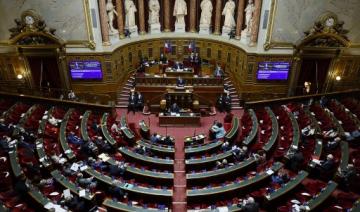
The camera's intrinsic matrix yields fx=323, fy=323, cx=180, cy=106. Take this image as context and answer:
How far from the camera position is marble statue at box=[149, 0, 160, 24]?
23.0 m

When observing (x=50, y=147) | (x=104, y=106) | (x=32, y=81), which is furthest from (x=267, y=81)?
(x=32, y=81)

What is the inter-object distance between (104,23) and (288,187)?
14.3 metres

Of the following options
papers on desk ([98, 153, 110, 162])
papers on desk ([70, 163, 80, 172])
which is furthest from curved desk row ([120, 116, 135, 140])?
papers on desk ([70, 163, 80, 172])

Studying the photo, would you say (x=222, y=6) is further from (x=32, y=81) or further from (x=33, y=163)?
(x=33, y=163)

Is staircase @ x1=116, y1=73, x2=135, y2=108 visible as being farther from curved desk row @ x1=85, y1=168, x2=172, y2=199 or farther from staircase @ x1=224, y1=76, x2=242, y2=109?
curved desk row @ x1=85, y1=168, x2=172, y2=199

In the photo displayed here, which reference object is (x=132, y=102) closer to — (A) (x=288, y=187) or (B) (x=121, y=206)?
(B) (x=121, y=206)

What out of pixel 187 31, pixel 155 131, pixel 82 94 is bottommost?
pixel 155 131

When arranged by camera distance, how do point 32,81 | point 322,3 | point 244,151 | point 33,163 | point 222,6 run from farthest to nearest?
1. point 222,6
2. point 32,81
3. point 322,3
4. point 244,151
5. point 33,163

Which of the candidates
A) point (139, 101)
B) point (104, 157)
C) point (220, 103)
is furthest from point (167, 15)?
point (104, 157)

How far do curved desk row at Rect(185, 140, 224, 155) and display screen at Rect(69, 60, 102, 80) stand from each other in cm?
808

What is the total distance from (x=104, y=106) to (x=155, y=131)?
11.2 ft

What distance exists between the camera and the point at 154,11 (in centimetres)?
2322

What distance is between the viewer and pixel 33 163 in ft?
42.9

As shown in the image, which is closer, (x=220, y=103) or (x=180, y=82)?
(x=220, y=103)
